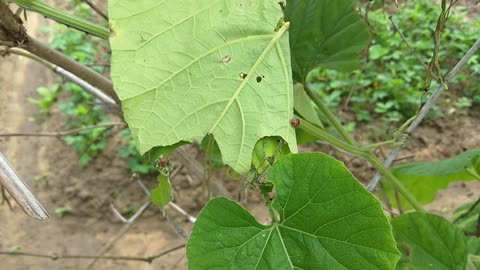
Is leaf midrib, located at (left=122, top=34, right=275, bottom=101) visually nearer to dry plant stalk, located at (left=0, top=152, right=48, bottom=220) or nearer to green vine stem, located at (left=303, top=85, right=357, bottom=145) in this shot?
dry plant stalk, located at (left=0, top=152, right=48, bottom=220)

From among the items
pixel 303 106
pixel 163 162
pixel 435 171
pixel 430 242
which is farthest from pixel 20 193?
pixel 435 171

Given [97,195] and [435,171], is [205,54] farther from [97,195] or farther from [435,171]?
[97,195]

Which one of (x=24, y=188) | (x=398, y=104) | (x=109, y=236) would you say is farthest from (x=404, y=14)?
(x=24, y=188)

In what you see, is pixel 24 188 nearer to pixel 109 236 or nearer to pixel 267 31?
pixel 267 31

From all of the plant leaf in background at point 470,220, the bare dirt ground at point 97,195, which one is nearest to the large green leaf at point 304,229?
the plant leaf in background at point 470,220

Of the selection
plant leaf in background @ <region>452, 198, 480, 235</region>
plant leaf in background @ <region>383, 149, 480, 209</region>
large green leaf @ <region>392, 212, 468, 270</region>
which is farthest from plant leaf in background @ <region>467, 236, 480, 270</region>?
plant leaf in background @ <region>452, 198, 480, 235</region>
